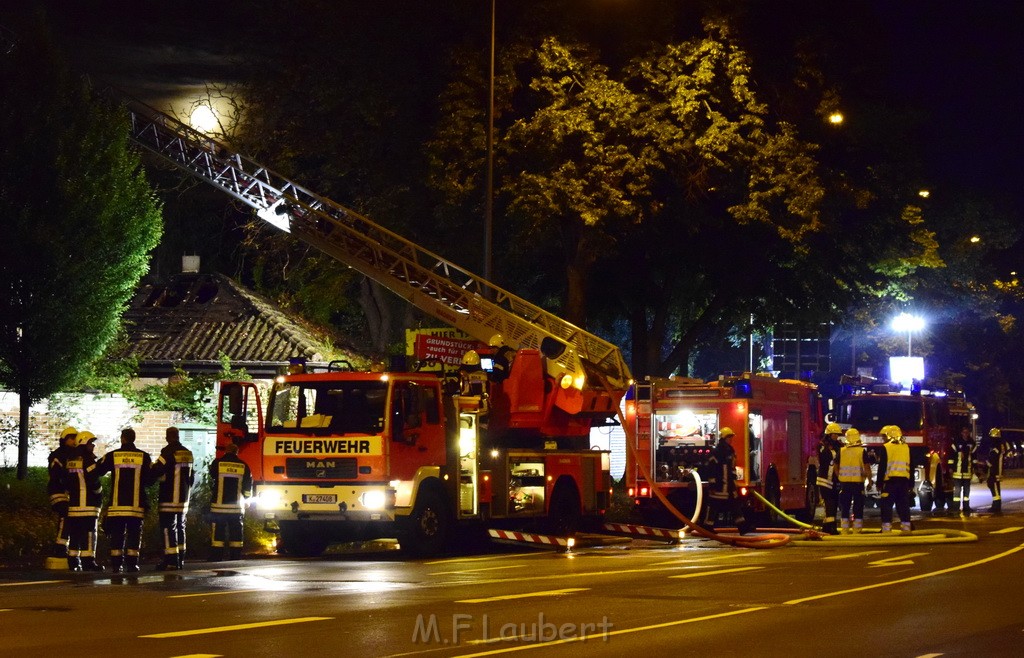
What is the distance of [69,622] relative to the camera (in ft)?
40.2

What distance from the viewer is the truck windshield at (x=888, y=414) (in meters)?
33.9

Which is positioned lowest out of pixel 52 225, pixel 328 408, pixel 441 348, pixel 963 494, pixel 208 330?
pixel 963 494

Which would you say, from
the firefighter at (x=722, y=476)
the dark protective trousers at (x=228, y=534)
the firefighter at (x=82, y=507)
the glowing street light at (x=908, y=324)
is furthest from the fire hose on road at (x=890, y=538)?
the glowing street light at (x=908, y=324)

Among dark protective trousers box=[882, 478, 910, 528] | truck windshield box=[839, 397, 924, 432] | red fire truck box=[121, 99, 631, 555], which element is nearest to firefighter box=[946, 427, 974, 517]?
truck windshield box=[839, 397, 924, 432]

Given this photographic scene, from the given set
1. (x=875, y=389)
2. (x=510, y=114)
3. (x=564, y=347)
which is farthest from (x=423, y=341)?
(x=875, y=389)

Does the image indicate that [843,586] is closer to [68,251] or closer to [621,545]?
[621,545]

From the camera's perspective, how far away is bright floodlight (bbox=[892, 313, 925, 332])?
63.5 m

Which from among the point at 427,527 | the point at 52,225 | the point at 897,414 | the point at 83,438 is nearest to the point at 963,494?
the point at 897,414

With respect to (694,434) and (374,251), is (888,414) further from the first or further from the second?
(374,251)

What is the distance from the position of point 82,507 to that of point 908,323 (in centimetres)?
5147

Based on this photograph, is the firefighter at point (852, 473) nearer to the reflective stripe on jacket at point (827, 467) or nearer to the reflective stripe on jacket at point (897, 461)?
the reflective stripe on jacket at point (827, 467)

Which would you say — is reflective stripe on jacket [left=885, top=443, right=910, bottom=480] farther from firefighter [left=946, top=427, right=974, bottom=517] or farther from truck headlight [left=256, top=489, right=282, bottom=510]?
truck headlight [left=256, top=489, right=282, bottom=510]

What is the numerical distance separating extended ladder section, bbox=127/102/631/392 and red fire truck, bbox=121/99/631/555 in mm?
793

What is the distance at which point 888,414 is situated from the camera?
34.0 meters
